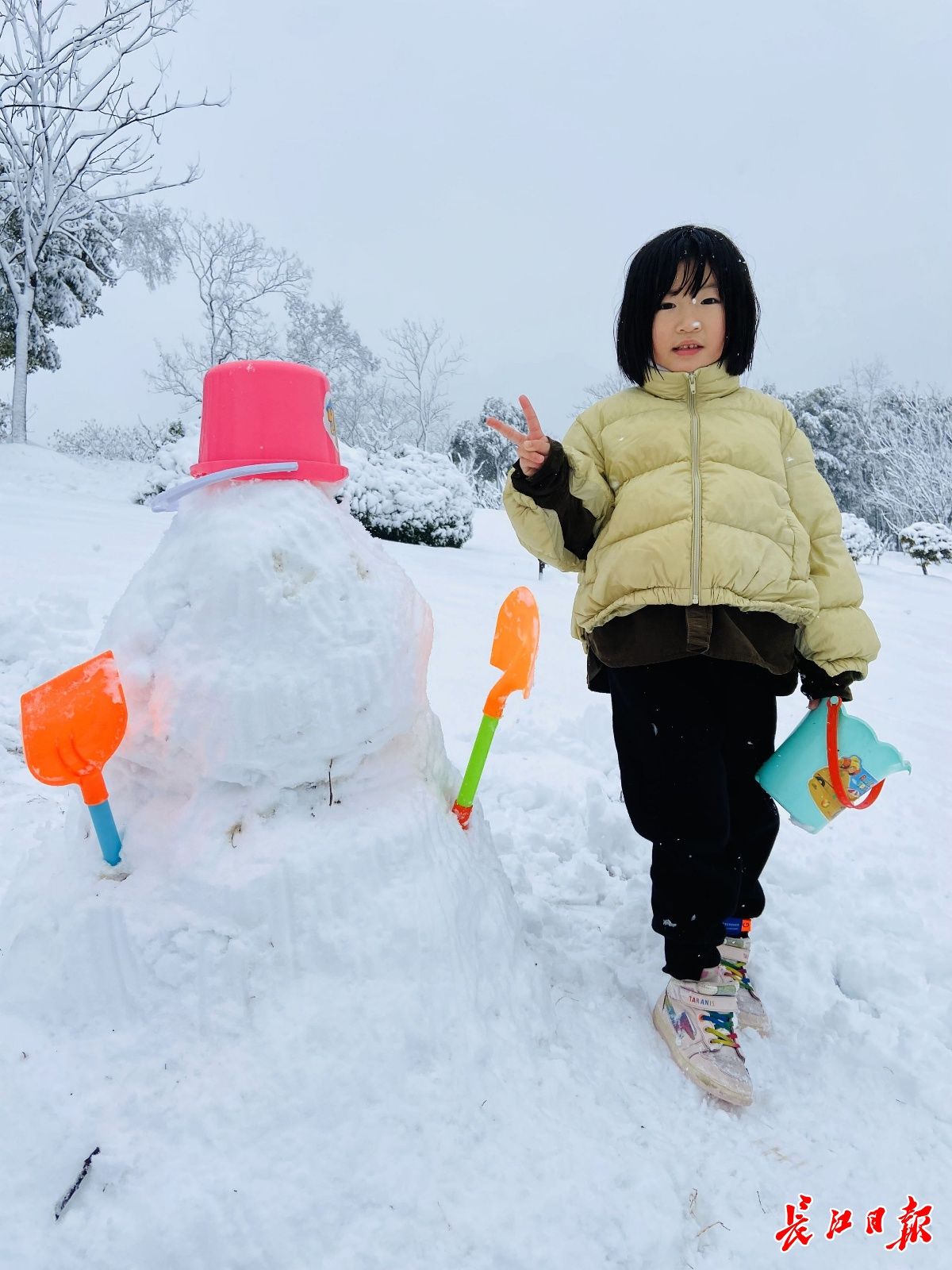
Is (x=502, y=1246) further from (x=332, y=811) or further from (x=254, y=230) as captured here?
(x=254, y=230)

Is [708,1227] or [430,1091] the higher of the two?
[430,1091]

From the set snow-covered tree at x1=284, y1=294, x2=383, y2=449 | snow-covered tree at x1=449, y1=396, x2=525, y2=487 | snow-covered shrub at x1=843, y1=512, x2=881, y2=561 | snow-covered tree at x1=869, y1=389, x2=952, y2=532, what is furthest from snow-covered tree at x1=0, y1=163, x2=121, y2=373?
snow-covered tree at x1=869, y1=389, x2=952, y2=532

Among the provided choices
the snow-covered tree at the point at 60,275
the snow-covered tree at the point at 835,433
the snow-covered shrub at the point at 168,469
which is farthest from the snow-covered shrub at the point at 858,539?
the snow-covered tree at the point at 60,275

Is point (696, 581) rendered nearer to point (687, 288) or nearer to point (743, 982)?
point (687, 288)

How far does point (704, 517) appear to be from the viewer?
1505 mm

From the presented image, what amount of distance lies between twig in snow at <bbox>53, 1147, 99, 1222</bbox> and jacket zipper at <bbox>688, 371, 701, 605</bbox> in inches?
51.0

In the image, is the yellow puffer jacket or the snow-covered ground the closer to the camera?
the snow-covered ground

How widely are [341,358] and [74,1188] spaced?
23192 millimetres

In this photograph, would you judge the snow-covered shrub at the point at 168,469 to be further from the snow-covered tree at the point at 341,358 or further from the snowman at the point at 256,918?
the snow-covered tree at the point at 341,358

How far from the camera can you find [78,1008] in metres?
1.05

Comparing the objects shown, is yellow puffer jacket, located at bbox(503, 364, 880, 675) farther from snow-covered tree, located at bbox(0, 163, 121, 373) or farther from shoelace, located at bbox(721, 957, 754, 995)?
snow-covered tree, located at bbox(0, 163, 121, 373)

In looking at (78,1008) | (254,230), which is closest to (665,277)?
(78,1008)

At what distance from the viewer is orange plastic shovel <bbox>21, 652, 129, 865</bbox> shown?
1027mm

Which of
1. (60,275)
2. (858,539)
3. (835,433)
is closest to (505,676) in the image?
(858,539)
